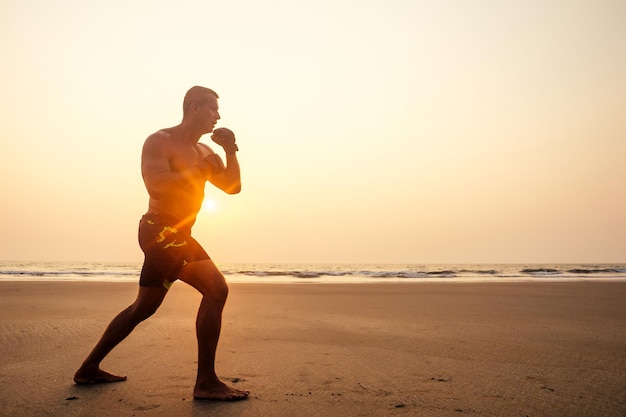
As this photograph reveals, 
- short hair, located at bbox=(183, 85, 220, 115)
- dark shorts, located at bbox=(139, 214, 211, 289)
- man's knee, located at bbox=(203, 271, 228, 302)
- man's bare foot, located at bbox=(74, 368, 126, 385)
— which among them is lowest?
man's bare foot, located at bbox=(74, 368, 126, 385)

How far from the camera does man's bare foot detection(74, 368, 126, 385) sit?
10.4 ft

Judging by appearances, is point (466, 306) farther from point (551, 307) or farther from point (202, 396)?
point (202, 396)

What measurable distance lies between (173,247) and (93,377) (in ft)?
3.73

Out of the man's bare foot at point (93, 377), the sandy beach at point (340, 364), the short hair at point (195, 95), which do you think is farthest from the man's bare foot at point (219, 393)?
the short hair at point (195, 95)

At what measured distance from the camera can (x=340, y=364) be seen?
3.73 m

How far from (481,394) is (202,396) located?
1802mm

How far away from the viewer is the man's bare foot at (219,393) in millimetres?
A: 2784

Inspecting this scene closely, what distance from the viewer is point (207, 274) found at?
10.2 feet

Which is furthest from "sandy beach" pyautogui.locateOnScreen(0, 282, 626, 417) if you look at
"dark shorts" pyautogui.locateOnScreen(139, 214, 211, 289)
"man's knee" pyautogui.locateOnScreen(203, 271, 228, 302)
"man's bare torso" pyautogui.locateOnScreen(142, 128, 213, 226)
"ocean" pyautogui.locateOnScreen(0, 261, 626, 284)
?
"ocean" pyautogui.locateOnScreen(0, 261, 626, 284)

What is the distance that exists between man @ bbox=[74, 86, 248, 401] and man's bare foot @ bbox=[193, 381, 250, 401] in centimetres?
7

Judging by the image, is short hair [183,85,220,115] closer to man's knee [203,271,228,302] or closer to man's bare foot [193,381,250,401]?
man's knee [203,271,228,302]

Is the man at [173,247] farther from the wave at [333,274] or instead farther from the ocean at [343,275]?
the wave at [333,274]

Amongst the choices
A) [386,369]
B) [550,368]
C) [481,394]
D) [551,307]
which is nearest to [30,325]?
[386,369]

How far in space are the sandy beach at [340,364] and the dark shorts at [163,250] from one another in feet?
2.57
